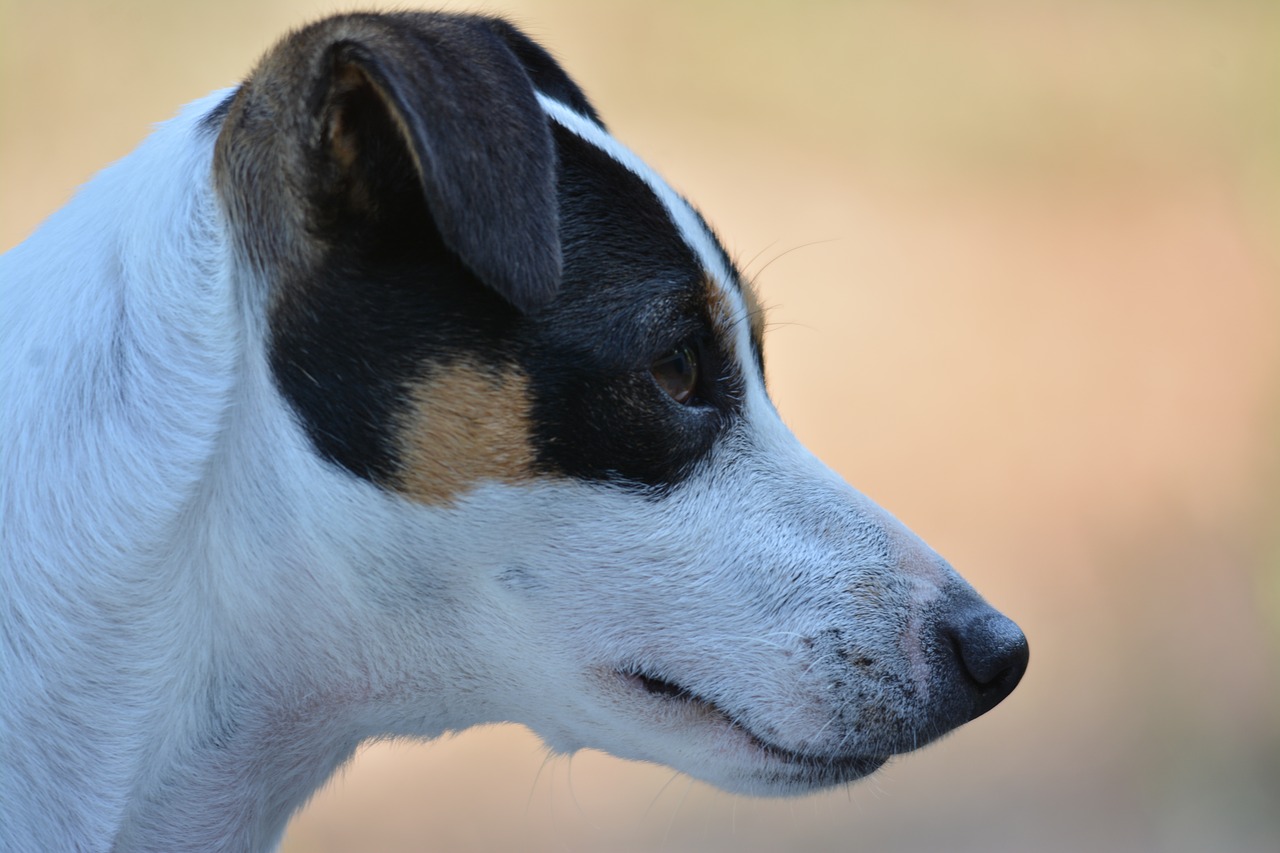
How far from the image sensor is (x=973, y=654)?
211 cm

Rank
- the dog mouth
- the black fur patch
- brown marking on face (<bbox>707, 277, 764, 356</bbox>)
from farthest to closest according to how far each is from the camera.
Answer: brown marking on face (<bbox>707, 277, 764, 356</bbox>) → the dog mouth → the black fur patch

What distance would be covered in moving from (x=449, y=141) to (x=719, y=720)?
100 centimetres

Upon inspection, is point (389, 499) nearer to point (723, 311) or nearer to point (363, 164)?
point (363, 164)

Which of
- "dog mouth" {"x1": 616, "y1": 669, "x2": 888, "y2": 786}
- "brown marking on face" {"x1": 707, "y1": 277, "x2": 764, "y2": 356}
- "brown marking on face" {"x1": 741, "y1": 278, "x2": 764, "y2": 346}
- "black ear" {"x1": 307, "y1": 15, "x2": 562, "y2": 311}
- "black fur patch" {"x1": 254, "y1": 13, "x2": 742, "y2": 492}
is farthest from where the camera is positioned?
"brown marking on face" {"x1": 741, "y1": 278, "x2": 764, "y2": 346}

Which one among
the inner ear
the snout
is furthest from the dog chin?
the inner ear

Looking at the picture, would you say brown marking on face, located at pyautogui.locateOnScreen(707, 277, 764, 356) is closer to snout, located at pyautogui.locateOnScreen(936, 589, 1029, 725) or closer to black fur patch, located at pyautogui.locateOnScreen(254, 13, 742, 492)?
black fur patch, located at pyautogui.locateOnScreen(254, 13, 742, 492)

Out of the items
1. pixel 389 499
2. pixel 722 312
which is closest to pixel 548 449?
pixel 389 499

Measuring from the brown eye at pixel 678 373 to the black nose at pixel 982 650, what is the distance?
56 cm

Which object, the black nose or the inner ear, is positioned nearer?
the inner ear

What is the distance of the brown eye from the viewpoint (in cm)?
214

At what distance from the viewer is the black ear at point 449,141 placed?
1806mm

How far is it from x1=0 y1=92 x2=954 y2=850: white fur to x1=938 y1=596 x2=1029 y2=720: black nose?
7cm

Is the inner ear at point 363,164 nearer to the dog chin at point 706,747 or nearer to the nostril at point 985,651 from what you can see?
the dog chin at point 706,747

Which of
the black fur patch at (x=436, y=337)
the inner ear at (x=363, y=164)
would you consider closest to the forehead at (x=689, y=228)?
the black fur patch at (x=436, y=337)
